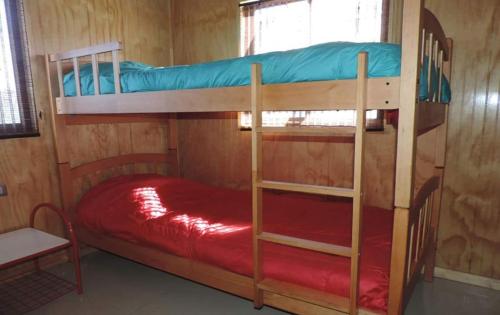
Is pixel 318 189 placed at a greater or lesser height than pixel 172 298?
greater

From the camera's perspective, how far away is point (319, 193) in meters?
1.58

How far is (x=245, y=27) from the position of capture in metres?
3.43

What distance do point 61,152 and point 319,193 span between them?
7.79 ft

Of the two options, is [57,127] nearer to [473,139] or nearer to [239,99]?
[239,99]

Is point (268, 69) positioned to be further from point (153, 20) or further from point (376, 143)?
point (153, 20)

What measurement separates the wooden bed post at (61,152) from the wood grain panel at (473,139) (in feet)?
10.4

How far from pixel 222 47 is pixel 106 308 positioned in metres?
2.68

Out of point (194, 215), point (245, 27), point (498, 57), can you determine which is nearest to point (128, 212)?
point (194, 215)

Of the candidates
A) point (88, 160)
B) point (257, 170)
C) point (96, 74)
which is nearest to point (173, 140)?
point (88, 160)

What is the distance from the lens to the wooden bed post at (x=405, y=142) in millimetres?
1343

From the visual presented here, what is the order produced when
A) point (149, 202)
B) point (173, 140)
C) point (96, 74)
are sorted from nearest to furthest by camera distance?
point (96, 74)
point (149, 202)
point (173, 140)

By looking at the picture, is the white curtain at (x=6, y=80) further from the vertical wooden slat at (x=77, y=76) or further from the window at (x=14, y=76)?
the vertical wooden slat at (x=77, y=76)

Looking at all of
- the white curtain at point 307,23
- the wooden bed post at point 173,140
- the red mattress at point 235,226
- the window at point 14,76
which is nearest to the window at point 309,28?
the white curtain at point 307,23

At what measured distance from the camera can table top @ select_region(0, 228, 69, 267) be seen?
2179 mm
